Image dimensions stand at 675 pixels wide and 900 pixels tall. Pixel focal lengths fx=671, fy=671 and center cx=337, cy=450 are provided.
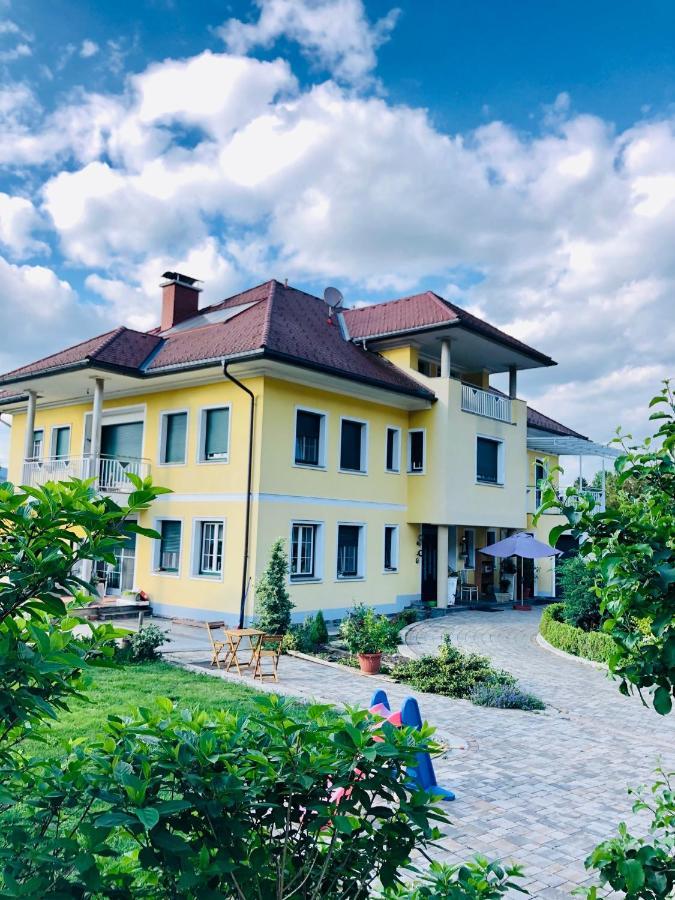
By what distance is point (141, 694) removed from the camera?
363 inches

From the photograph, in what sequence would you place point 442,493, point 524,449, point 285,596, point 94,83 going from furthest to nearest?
point 524,449 → point 442,493 → point 285,596 → point 94,83

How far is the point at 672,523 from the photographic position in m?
2.30

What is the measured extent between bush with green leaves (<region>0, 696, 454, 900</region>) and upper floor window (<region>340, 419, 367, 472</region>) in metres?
16.8

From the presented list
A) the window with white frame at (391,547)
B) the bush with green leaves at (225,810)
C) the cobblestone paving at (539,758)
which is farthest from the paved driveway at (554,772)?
the window with white frame at (391,547)

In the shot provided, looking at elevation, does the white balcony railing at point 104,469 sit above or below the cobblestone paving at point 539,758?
above

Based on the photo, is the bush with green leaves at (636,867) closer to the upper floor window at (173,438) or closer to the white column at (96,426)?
the upper floor window at (173,438)

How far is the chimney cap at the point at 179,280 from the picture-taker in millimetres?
22802

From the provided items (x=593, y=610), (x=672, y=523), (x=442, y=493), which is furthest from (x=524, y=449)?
(x=672, y=523)

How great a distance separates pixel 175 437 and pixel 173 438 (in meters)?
0.10

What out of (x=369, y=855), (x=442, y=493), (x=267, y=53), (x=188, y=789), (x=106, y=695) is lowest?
Result: (x=106, y=695)

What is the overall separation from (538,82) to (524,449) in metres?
15.7

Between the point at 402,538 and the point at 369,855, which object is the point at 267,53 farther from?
the point at 402,538

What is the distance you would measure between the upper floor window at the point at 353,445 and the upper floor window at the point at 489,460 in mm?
4465

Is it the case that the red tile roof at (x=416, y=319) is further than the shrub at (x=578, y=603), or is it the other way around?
the red tile roof at (x=416, y=319)
